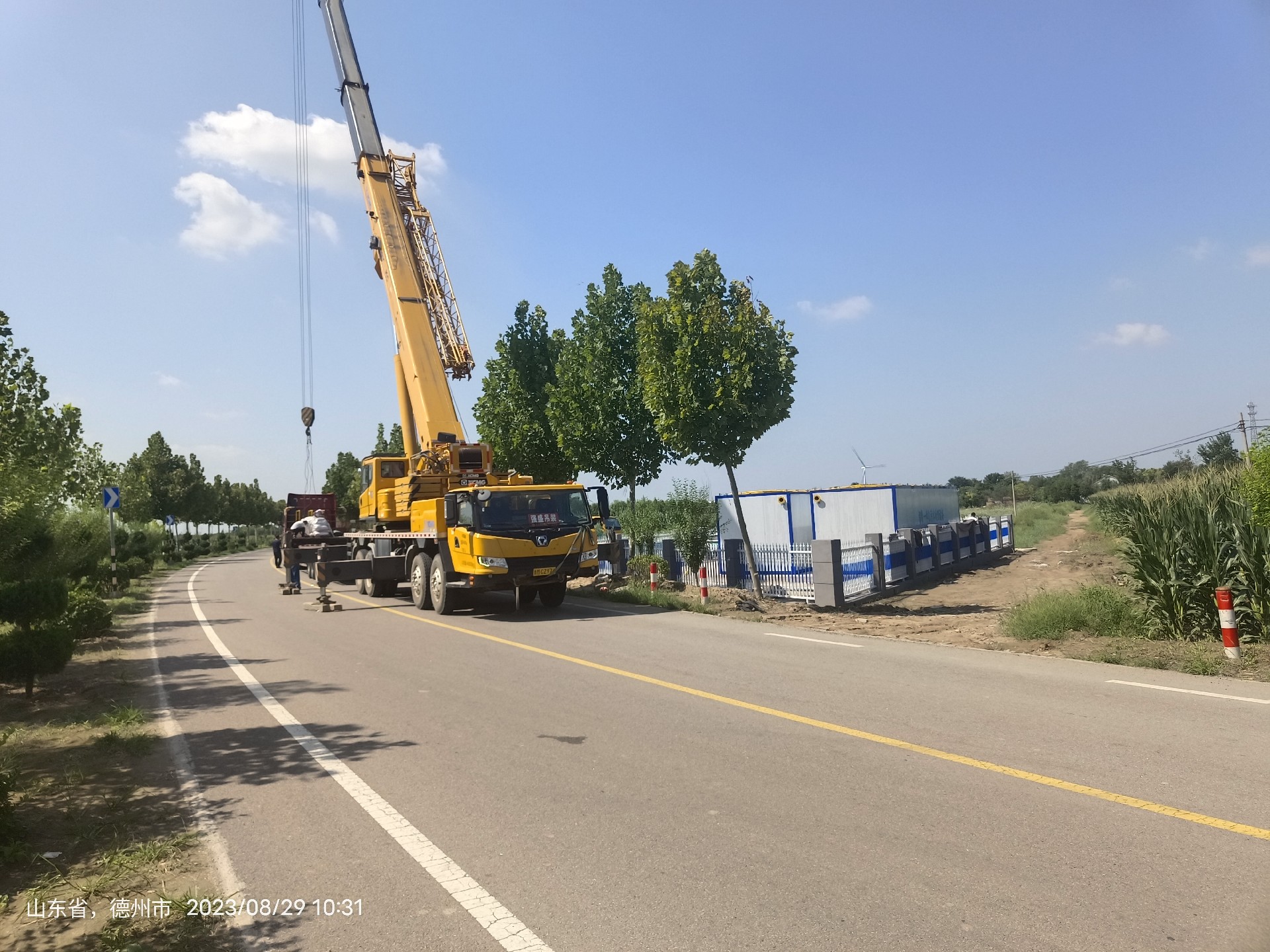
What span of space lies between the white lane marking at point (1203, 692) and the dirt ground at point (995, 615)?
40.2 inches

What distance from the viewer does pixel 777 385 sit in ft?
54.1

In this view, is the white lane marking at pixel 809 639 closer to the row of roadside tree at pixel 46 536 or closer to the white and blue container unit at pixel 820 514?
the row of roadside tree at pixel 46 536

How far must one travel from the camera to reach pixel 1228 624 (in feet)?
29.2

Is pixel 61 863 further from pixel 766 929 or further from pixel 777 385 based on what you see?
pixel 777 385

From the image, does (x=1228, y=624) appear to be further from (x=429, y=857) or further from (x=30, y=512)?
(x=30, y=512)

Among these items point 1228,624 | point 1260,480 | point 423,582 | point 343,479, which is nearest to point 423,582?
point 423,582

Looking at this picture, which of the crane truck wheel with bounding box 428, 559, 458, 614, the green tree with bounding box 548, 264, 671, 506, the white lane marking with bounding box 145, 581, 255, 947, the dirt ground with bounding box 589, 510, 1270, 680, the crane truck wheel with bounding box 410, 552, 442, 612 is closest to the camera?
the white lane marking with bounding box 145, 581, 255, 947

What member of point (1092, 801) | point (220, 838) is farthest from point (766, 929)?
point (220, 838)

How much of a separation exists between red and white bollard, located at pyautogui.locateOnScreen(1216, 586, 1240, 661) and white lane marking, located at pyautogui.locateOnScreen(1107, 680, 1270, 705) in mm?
1797

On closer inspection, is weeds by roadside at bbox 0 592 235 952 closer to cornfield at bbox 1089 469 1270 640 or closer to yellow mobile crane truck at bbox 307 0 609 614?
yellow mobile crane truck at bbox 307 0 609 614

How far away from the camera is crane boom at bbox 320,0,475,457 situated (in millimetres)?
17203

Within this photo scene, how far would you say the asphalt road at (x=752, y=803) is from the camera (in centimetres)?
343

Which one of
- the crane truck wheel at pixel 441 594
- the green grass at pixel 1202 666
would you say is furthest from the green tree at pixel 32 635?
the green grass at pixel 1202 666

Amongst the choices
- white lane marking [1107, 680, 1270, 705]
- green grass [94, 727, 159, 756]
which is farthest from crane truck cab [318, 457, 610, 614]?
white lane marking [1107, 680, 1270, 705]
